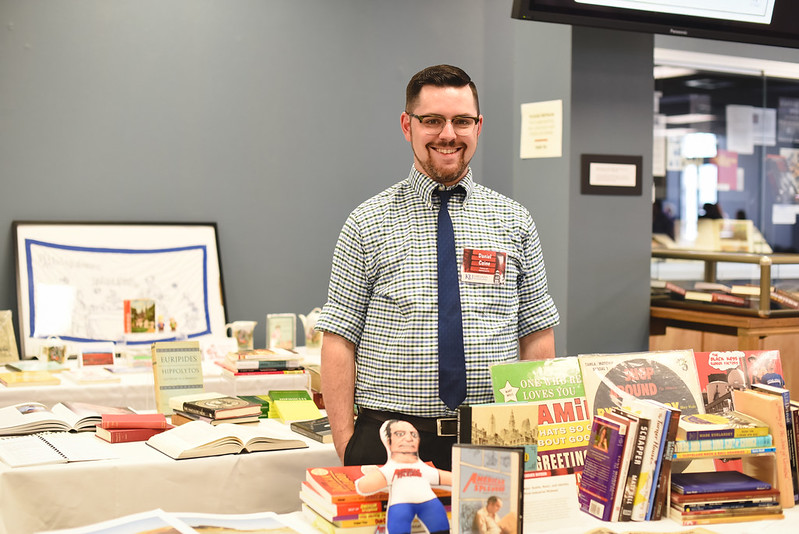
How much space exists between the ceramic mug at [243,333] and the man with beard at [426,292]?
6.54 ft

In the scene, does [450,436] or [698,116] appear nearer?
[450,436]

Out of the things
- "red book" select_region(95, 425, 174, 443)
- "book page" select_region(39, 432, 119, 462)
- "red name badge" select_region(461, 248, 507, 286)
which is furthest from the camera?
"red book" select_region(95, 425, 174, 443)

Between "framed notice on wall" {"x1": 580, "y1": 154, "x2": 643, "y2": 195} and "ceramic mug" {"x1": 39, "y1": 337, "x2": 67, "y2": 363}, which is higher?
"framed notice on wall" {"x1": 580, "y1": 154, "x2": 643, "y2": 195}

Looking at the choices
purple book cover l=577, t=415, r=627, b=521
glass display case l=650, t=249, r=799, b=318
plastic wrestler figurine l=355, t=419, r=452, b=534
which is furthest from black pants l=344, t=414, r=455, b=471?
glass display case l=650, t=249, r=799, b=318

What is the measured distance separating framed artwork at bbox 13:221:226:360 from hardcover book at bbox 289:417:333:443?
1.56m

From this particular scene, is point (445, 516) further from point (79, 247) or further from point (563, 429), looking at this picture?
point (79, 247)

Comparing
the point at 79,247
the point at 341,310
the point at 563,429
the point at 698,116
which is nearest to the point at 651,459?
the point at 563,429

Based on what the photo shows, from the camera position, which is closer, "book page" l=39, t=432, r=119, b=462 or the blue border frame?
"book page" l=39, t=432, r=119, b=462

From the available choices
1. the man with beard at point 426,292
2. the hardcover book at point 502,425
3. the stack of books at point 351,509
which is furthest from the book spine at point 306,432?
the hardcover book at point 502,425

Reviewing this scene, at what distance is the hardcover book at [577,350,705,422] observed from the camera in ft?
7.00

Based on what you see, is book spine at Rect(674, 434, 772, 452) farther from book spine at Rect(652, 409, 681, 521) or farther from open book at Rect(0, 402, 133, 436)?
open book at Rect(0, 402, 133, 436)

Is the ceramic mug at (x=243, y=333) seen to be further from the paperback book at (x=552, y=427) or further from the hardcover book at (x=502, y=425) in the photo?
the hardcover book at (x=502, y=425)

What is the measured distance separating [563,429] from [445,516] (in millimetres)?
445

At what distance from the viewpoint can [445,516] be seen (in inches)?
67.4
